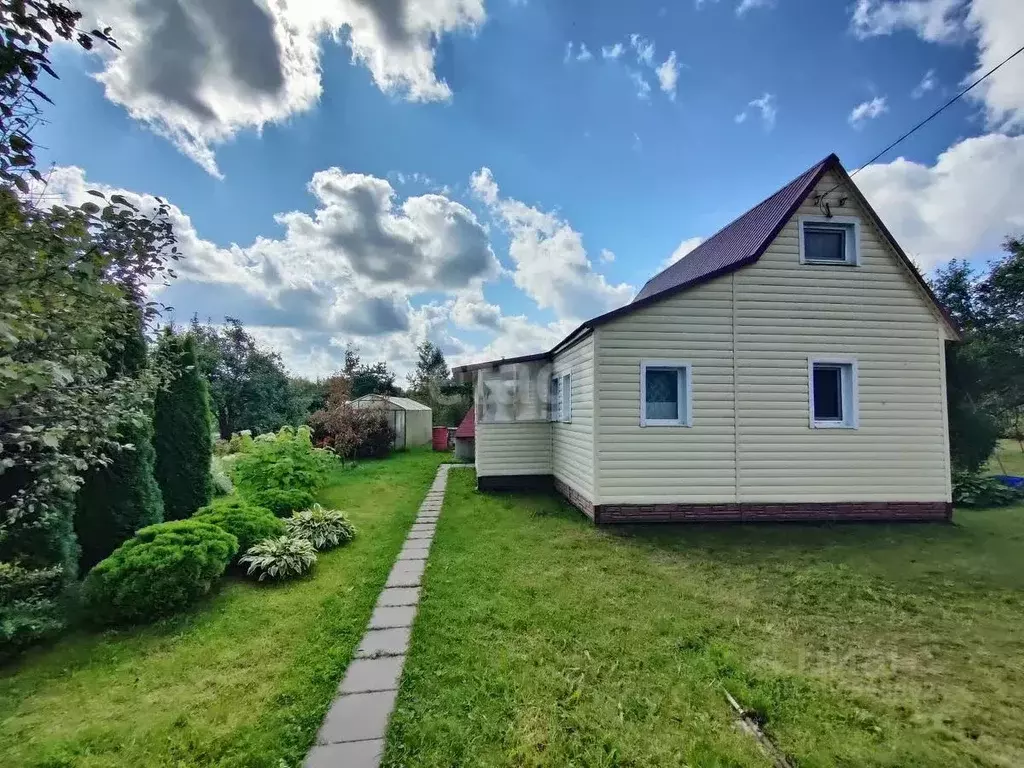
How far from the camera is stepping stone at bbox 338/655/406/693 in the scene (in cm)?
320

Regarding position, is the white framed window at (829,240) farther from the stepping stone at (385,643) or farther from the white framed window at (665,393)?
the stepping stone at (385,643)

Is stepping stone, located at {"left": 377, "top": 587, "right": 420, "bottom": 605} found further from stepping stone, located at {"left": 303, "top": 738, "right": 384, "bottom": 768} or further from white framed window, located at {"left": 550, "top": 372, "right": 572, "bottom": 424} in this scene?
white framed window, located at {"left": 550, "top": 372, "right": 572, "bottom": 424}

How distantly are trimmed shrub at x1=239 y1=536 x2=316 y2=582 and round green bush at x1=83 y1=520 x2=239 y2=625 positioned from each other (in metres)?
0.56

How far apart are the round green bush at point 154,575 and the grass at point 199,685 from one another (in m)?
0.20

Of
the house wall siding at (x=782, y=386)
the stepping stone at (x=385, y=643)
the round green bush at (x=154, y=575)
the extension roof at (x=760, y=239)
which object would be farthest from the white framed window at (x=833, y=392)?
the round green bush at (x=154, y=575)

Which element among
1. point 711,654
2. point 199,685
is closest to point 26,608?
point 199,685

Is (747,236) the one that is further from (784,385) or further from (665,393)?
(665,393)

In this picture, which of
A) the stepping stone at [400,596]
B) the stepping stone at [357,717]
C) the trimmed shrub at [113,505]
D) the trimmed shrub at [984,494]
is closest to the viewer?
the stepping stone at [357,717]

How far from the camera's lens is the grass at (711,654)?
103 inches

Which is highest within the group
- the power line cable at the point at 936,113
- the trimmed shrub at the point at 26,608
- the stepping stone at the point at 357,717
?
the power line cable at the point at 936,113

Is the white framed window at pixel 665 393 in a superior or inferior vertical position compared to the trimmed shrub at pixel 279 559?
superior

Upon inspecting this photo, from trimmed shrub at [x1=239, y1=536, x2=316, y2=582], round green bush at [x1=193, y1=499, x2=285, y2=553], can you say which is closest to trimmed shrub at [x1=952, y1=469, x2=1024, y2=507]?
trimmed shrub at [x1=239, y1=536, x2=316, y2=582]

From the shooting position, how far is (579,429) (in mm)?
8609

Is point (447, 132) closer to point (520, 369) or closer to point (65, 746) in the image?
point (520, 369)
